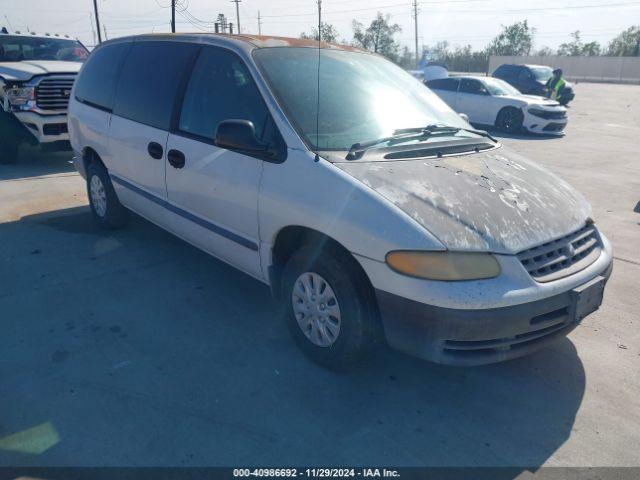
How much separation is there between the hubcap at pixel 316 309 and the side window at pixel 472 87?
12.8m

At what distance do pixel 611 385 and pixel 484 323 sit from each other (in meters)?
1.15

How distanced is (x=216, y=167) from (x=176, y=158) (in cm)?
51

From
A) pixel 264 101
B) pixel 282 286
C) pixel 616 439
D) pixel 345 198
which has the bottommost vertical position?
pixel 616 439

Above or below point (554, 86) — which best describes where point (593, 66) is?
above

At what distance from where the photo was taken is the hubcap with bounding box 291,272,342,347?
2952 millimetres

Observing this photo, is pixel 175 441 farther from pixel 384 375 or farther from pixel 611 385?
pixel 611 385

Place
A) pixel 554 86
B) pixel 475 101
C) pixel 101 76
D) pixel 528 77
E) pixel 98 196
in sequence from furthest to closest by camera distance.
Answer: pixel 528 77 < pixel 554 86 < pixel 475 101 < pixel 98 196 < pixel 101 76

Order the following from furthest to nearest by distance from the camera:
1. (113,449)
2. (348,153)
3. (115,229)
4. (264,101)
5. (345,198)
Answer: (115,229)
(264,101)
(348,153)
(345,198)
(113,449)

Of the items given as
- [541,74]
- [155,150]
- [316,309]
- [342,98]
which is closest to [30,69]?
[155,150]

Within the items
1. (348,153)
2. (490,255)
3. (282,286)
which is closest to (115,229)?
(282,286)

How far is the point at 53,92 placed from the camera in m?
8.45

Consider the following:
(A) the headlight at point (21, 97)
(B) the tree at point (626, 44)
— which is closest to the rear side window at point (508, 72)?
(A) the headlight at point (21, 97)

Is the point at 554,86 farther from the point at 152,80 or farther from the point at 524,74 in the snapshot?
the point at 152,80

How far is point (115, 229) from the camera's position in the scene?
5.45m
